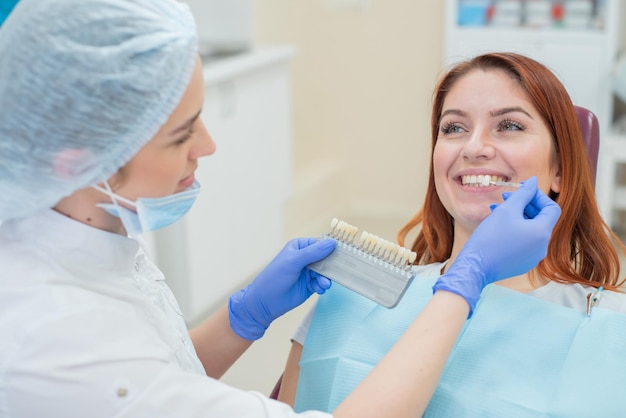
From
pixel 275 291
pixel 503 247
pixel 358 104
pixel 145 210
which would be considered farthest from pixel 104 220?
pixel 358 104

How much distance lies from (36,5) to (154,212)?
327 millimetres

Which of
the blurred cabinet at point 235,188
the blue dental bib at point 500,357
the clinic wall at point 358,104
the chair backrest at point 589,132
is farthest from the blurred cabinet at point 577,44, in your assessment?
the blue dental bib at point 500,357

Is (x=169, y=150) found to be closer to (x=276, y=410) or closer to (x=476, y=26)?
(x=276, y=410)

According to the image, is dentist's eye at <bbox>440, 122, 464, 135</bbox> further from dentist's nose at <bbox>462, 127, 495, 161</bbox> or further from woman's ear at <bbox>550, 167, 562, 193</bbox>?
woman's ear at <bbox>550, 167, 562, 193</bbox>

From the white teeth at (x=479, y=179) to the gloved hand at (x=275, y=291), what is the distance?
0.35m

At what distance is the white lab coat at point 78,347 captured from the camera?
3.34 feet

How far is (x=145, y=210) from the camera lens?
113cm

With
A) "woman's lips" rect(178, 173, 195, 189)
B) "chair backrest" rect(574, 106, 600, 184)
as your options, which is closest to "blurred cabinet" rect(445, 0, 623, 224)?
"chair backrest" rect(574, 106, 600, 184)

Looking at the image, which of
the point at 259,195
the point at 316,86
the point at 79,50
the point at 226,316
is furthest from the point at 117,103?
the point at 316,86

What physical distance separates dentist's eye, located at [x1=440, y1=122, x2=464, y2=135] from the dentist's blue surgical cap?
0.72m

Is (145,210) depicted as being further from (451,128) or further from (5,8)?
(5,8)

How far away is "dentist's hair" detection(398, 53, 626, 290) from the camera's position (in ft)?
5.24

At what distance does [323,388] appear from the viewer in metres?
1.51

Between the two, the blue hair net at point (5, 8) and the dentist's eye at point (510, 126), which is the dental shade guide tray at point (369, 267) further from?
the blue hair net at point (5, 8)
